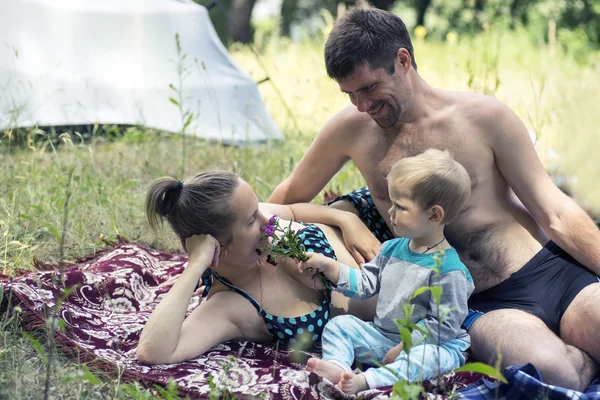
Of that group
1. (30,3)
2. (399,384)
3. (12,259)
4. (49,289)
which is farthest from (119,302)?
(30,3)

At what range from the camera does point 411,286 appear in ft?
9.57

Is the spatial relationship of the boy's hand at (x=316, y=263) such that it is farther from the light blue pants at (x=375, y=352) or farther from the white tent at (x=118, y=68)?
the white tent at (x=118, y=68)

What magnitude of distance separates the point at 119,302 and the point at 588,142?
480 cm

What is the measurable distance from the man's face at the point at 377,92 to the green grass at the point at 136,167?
1232 mm

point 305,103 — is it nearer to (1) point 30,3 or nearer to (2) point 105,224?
(1) point 30,3

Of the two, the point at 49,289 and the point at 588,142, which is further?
the point at 588,142

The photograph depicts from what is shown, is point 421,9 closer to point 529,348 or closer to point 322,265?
point 322,265

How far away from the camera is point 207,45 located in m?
6.89

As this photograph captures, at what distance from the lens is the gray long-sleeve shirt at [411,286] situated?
9.37ft

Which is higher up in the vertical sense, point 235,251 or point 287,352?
point 235,251

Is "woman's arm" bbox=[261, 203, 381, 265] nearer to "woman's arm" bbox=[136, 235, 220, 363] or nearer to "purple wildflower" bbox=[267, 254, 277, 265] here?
"purple wildflower" bbox=[267, 254, 277, 265]

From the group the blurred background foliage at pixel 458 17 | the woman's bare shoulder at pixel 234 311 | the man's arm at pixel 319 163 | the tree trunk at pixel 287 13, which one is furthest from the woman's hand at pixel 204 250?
the tree trunk at pixel 287 13

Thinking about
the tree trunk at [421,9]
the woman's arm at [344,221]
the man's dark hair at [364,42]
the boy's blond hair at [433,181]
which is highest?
the man's dark hair at [364,42]

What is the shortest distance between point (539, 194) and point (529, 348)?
0.69 metres
